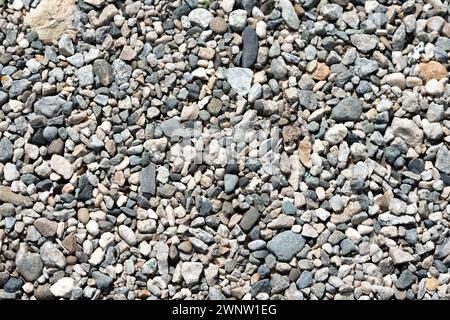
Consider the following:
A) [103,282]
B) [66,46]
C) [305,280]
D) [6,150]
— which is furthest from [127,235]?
[66,46]

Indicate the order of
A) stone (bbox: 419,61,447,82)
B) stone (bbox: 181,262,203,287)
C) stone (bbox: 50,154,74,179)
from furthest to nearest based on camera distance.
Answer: stone (bbox: 419,61,447,82) → stone (bbox: 50,154,74,179) → stone (bbox: 181,262,203,287)

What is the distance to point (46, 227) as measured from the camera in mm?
3039

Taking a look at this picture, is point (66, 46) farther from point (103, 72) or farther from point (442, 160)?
point (442, 160)

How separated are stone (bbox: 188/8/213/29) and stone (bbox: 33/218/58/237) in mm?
1105

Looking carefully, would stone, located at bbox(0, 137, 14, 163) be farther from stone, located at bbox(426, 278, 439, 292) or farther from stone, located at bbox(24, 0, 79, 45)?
stone, located at bbox(426, 278, 439, 292)

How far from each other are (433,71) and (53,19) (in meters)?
1.76

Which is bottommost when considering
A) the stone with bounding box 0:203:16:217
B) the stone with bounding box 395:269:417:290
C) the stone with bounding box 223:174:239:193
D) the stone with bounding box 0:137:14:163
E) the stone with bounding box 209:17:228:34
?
the stone with bounding box 395:269:417:290

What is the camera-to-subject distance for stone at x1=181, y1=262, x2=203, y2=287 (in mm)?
2979

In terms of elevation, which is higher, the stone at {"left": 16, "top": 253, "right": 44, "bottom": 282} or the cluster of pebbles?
the cluster of pebbles

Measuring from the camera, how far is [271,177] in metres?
3.09

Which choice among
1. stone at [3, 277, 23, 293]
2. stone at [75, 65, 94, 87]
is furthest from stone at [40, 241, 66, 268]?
stone at [75, 65, 94, 87]

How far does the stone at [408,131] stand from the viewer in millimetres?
3127

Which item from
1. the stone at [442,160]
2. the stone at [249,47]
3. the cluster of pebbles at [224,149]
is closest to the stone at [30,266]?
the cluster of pebbles at [224,149]
